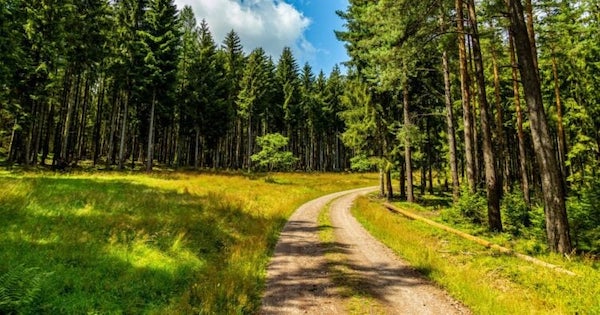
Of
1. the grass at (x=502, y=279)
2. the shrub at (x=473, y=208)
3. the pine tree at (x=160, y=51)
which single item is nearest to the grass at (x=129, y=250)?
the grass at (x=502, y=279)

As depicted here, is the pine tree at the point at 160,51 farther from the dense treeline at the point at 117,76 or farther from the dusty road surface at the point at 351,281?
the dusty road surface at the point at 351,281

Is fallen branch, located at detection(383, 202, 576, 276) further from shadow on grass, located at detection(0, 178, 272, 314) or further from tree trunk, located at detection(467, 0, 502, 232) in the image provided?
shadow on grass, located at detection(0, 178, 272, 314)

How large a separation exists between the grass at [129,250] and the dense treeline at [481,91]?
882 centimetres

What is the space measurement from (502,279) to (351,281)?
12.4ft

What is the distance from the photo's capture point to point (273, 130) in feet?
195

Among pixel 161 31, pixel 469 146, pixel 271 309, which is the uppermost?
pixel 161 31

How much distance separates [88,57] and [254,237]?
27564mm

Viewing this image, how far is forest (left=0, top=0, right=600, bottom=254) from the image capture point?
40.0 feet

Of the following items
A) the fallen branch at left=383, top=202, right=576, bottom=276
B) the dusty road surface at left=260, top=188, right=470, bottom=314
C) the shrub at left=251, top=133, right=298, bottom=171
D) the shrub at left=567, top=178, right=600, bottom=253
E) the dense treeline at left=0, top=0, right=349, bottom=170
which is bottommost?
the dusty road surface at left=260, top=188, right=470, bottom=314

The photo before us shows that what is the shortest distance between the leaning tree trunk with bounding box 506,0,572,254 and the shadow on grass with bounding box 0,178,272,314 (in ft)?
29.0

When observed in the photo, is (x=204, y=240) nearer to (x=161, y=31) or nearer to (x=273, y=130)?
(x=161, y=31)

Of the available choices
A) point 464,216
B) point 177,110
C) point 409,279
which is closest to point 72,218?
point 409,279

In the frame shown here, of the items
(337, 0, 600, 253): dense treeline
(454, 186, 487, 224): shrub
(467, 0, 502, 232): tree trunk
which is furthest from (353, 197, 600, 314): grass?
(454, 186, 487, 224): shrub

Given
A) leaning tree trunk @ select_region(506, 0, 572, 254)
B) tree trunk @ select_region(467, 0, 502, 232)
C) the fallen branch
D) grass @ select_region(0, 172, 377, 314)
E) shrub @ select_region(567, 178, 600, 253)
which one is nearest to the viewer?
grass @ select_region(0, 172, 377, 314)
